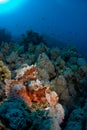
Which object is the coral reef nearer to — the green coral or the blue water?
the green coral

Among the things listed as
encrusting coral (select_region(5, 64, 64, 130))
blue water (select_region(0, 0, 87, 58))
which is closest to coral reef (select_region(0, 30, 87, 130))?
encrusting coral (select_region(5, 64, 64, 130))

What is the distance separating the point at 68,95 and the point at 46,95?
1580mm

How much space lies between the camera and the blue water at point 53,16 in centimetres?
2502

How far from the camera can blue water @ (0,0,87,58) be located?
25023mm

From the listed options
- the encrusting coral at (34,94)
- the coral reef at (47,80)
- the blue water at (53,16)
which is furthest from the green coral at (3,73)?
the blue water at (53,16)

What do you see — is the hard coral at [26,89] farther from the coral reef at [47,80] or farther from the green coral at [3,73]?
the green coral at [3,73]

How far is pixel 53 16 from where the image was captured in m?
29.8

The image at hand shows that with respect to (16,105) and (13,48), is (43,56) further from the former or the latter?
(16,105)

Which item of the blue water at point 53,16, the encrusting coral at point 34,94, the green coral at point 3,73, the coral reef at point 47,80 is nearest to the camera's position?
the encrusting coral at point 34,94

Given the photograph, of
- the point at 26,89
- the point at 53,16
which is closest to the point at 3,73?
the point at 26,89

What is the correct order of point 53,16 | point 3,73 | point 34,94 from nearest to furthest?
point 34,94 → point 3,73 → point 53,16

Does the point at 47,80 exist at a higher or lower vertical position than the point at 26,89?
higher

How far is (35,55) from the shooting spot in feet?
27.0

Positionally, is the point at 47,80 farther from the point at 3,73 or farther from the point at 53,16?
the point at 53,16
